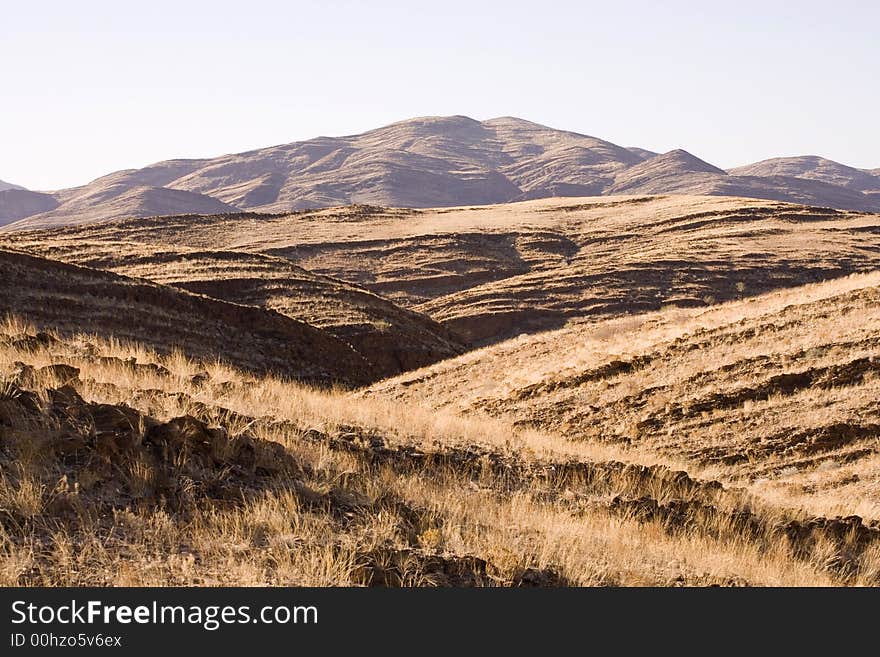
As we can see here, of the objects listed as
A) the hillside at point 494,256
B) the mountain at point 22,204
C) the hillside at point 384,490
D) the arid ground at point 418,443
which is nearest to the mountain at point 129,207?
the mountain at point 22,204

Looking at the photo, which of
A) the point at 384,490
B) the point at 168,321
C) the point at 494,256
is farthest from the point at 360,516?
the point at 494,256

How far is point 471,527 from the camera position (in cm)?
704

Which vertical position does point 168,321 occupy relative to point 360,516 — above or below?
below

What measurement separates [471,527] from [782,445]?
876cm

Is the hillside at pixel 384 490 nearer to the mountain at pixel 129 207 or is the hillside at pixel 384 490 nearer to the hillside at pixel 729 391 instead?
the hillside at pixel 729 391

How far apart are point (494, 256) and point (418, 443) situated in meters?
47.8

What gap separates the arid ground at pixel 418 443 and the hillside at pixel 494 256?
4.16 meters

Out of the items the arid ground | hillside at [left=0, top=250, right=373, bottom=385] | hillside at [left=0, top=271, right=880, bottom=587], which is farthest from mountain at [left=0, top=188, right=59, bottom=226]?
hillside at [left=0, top=271, right=880, bottom=587]

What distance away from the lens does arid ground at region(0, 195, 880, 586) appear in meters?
5.91

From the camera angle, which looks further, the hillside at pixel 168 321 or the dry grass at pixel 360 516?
the hillside at pixel 168 321

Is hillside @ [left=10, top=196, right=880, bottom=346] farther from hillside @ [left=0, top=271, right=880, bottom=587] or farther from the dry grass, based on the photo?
the dry grass

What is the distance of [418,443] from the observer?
9.83m

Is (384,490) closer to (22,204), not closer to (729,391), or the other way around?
(729,391)

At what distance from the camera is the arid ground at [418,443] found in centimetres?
591
